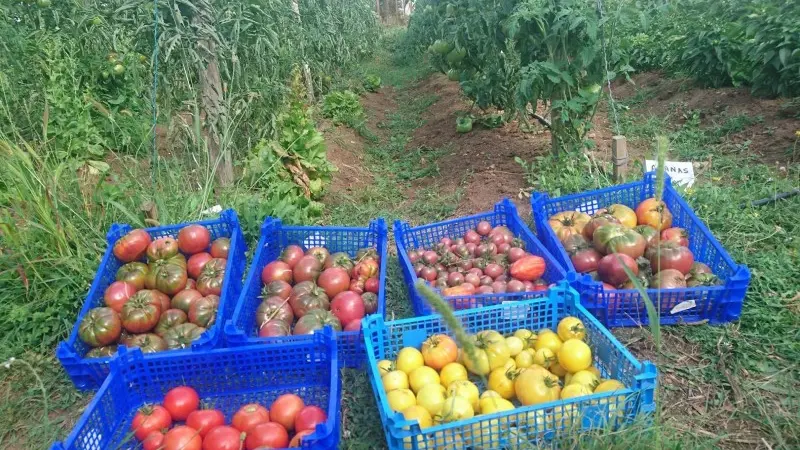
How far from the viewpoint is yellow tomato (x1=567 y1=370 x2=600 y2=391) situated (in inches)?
86.6

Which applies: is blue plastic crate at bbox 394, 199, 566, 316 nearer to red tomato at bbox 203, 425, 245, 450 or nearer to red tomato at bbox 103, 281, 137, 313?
red tomato at bbox 203, 425, 245, 450

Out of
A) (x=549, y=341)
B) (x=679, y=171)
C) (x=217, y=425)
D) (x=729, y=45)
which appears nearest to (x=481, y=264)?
(x=549, y=341)

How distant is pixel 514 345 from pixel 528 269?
708 millimetres

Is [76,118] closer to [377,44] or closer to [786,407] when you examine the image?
[786,407]

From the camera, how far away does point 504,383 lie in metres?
2.30

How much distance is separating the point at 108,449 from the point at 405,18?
29.1 meters

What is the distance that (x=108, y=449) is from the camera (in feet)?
7.50

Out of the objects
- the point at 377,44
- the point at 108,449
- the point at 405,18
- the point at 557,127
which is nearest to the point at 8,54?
the point at 108,449

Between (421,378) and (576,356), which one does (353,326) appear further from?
(576,356)

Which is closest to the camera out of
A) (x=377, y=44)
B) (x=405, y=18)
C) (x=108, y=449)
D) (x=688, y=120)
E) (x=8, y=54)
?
(x=108, y=449)

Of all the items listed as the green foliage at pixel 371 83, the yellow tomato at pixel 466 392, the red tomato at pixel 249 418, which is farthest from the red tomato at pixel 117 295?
the green foliage at pixel 371 83

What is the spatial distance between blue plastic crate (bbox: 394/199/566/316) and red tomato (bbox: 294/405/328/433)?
0.81m

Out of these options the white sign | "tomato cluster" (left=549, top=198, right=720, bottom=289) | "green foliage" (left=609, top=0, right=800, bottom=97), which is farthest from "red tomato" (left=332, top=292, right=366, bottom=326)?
"green foliage" (left=609, top=0, right=800, bottom=97)

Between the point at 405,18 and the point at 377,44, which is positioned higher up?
the point at 405,18
